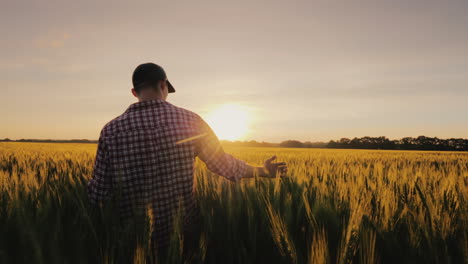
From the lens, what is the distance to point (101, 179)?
1633mm

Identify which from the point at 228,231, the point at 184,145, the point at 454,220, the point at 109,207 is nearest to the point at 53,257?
the point at 109,207

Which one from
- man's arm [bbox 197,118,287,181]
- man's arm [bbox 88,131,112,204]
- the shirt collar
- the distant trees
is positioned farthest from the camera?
the distant trees

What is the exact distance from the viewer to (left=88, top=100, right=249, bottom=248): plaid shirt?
5.37 feet

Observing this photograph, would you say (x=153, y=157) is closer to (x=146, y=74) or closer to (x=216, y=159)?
(x=216, y=159)

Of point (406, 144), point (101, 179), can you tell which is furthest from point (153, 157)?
point (406, 144)

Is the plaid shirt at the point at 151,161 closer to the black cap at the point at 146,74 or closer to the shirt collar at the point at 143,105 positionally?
the shirt collar at the point at 143,105

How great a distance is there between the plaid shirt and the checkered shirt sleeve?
0.33ft

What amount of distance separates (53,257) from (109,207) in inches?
19.3

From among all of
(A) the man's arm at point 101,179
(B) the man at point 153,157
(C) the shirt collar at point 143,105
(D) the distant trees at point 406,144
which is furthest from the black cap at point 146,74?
(D) the distant trees at point 406,144

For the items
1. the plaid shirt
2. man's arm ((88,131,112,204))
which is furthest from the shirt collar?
man's arm ((88,131,112,204))

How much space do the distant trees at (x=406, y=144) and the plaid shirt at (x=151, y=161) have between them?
37760mm

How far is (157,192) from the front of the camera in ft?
5.54

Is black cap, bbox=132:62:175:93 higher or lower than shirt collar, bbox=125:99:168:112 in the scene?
higher

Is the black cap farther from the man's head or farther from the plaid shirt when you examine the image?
the plaid shirt
